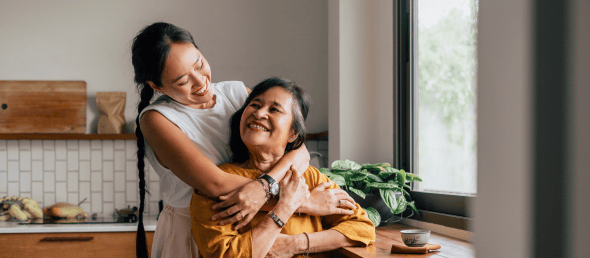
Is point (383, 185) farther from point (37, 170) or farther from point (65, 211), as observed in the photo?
point (37, 170)

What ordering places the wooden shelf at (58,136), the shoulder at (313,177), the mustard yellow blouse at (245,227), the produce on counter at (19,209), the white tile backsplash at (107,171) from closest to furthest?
the mustard yellow blouse at (245,227) → the shoulder at (313,177) → the produce on counter at (19,209) → the wooden shelf at (58,136) → the white tile backsplash at (107,171)

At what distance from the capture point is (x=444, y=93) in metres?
1.90

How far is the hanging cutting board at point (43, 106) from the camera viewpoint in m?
2.81

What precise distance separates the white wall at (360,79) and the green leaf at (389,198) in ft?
2.14

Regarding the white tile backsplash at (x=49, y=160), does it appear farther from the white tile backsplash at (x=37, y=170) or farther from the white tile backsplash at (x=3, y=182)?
the white tile backsplash at (x=3, y=182)

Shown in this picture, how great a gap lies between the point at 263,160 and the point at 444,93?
3.29 feet

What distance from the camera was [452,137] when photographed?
6.04ft

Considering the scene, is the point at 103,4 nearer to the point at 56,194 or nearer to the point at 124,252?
the point at 56,194

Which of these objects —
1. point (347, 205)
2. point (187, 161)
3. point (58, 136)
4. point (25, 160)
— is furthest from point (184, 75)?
point (25, 160)

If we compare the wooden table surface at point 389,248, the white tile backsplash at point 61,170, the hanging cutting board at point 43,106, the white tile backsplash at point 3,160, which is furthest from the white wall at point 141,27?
the wooden table surface at point 389,248

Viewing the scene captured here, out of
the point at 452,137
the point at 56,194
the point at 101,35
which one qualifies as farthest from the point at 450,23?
the point at 56,194

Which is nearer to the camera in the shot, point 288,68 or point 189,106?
point 189,106

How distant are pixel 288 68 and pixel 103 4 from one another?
1.37 metres

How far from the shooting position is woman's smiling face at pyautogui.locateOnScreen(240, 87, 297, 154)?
1.22 m
